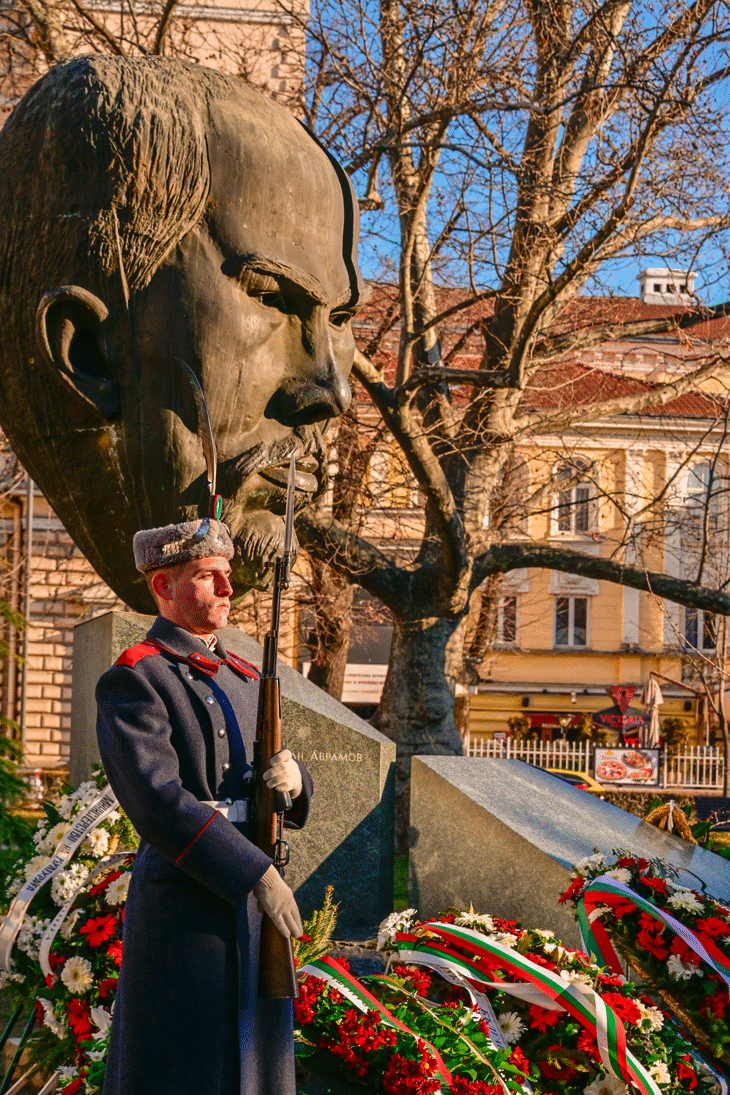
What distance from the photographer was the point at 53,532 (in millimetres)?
20516

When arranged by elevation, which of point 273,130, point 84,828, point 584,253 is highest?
Result: point 584,253

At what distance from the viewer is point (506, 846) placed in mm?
4559

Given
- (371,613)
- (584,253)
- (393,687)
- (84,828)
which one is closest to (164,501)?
(84,828)

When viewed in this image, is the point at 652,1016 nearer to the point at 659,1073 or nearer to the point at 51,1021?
the point at 659,1073

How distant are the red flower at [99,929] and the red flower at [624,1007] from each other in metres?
1.47

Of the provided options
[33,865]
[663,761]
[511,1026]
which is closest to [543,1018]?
[511,1026]

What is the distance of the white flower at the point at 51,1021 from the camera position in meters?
3.41

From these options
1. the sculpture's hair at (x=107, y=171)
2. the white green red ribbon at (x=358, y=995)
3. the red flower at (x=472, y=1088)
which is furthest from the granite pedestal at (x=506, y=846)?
the sculpture's hair at (x=107, y=171)

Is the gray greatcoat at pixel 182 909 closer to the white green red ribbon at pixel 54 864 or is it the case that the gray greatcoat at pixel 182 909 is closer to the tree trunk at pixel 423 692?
the white green red ribbon at pixel 54 864

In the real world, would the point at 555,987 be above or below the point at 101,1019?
above

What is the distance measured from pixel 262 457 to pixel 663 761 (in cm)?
1876

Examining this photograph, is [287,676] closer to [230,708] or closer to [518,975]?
[518,975]

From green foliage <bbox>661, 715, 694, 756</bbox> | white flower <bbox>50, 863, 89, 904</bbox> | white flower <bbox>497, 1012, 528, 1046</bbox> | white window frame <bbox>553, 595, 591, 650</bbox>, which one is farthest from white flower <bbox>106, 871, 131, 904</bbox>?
white window frame <bbox>553, 595, 591, 650</bbox>

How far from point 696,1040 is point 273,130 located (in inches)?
126
